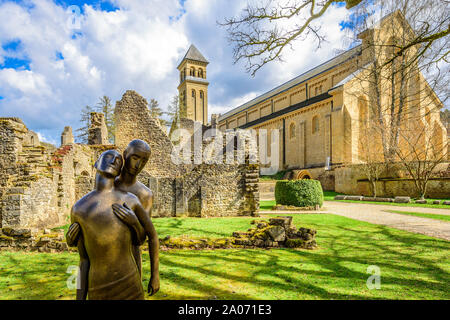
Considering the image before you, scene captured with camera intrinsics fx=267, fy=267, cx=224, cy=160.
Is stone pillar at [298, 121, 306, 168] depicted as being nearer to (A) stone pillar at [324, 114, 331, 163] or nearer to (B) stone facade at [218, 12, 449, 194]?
(B) stone facade at [218, 12, 449, 194]

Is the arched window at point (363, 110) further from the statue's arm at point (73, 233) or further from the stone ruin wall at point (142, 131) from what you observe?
the statue's arm at point (73, 233)

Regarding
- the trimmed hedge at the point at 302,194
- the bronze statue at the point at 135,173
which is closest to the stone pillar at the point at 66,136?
the trimmed hedge at the point at 302,194

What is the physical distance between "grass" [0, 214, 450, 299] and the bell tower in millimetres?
59677

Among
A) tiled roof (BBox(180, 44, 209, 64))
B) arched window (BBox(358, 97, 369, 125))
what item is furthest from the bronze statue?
tiled roof (BBox(180, 44, 209, 64))

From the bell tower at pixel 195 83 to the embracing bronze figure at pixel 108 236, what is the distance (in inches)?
2484

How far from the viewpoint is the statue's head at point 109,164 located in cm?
215

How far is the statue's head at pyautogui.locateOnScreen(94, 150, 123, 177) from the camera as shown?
7.05 ft

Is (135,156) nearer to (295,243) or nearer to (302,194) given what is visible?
(295,243)

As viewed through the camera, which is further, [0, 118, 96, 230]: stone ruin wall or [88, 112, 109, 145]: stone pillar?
[88, 112, 109, 145]: stone pillar

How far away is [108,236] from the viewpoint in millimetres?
2037

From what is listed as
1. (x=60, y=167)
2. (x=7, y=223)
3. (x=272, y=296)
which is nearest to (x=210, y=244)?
(x=272, y=296)

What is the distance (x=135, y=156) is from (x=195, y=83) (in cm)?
6529

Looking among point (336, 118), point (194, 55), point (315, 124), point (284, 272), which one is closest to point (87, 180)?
point (284, 272)
